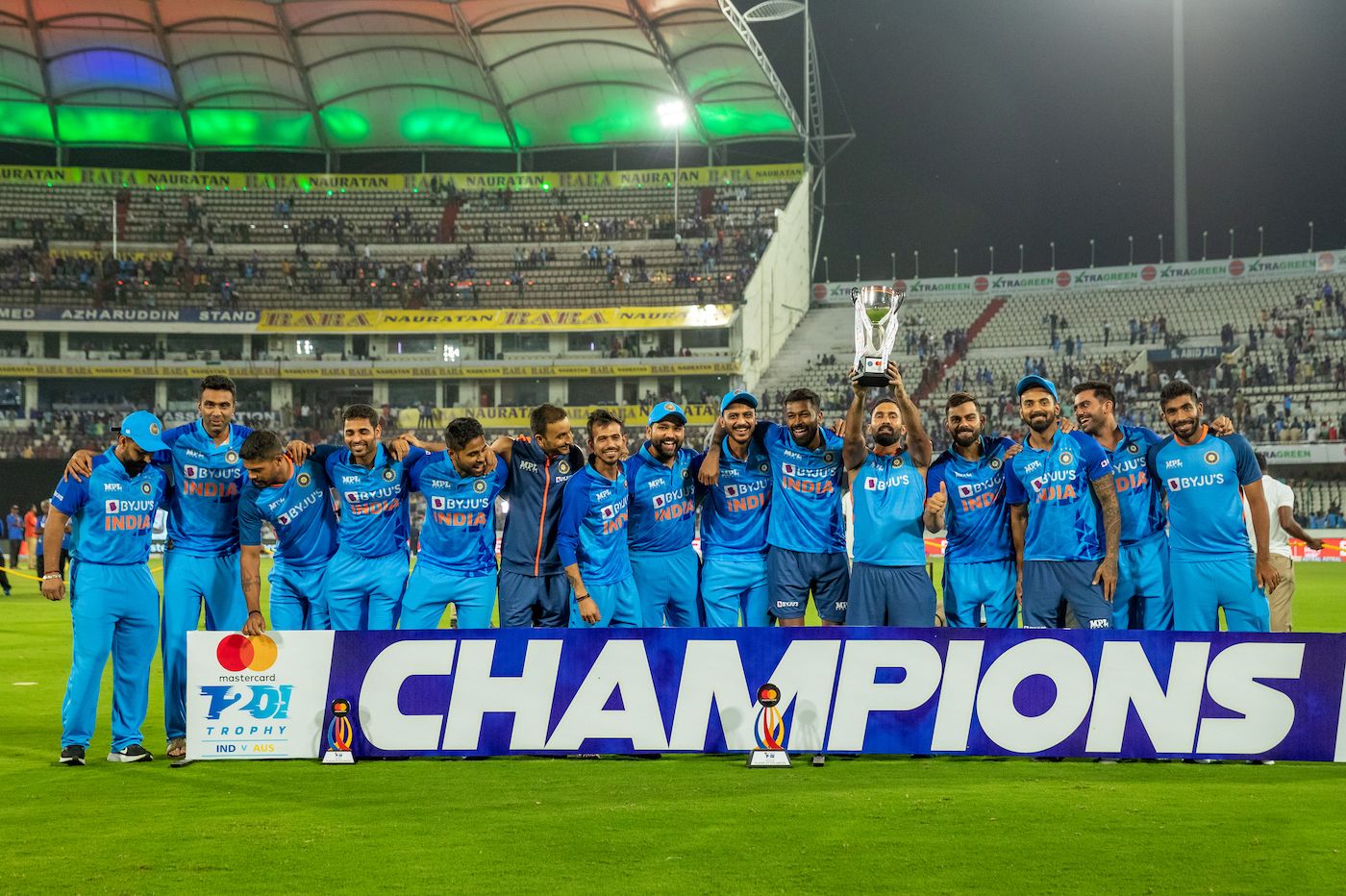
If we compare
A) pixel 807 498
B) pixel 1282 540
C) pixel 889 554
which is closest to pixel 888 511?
pixel 889 554

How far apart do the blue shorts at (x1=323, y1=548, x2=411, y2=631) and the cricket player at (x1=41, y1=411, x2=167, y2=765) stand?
118 centimetres

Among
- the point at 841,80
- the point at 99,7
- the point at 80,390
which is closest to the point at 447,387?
the point at 80,390

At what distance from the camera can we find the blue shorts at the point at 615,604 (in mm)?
8938

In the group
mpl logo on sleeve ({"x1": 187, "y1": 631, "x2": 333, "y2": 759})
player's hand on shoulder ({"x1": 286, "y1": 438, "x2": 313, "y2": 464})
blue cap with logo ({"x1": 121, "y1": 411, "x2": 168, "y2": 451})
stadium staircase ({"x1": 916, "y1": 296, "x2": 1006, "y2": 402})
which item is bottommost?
mpl logo on sleeve ({"x1": 187, "y1": 631, "x2": 333, "y2": 759})

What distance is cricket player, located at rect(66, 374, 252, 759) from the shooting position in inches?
340

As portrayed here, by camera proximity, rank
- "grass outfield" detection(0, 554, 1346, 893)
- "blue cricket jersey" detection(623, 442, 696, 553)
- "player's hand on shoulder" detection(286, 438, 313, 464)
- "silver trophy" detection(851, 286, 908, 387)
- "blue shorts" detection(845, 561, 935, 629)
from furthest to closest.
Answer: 1. "blue cricket jersey" detection(623, 442, 696, 553)
2. "blue shorts" detection(845, 561, 935, 629)
3. "player's hand on shoulder" detection(286, 438, 313, 464)
4. "silver trophy" detection(851, 286, 908, 387)
5. "grass outfield" detection(0, 554, 1346, 893)

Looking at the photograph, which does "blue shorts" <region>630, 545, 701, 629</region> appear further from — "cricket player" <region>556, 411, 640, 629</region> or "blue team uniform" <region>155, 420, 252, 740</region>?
"blue team uniform" <region>155, 420, 252, 740</region>

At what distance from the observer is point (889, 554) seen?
29.2 ft

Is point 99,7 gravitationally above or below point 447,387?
above

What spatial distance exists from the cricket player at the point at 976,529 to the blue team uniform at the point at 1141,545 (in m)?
0.84

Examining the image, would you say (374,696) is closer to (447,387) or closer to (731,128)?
(447,387)

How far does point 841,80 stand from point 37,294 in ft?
119

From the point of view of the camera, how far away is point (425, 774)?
7.51m

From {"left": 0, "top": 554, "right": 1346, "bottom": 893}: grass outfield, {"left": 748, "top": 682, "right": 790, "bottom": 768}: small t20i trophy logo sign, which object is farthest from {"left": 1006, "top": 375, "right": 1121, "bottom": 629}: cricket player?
{"left": 748, "top": 682, "right": 790, "bottom": 768}: small t20i trophy logo sign
